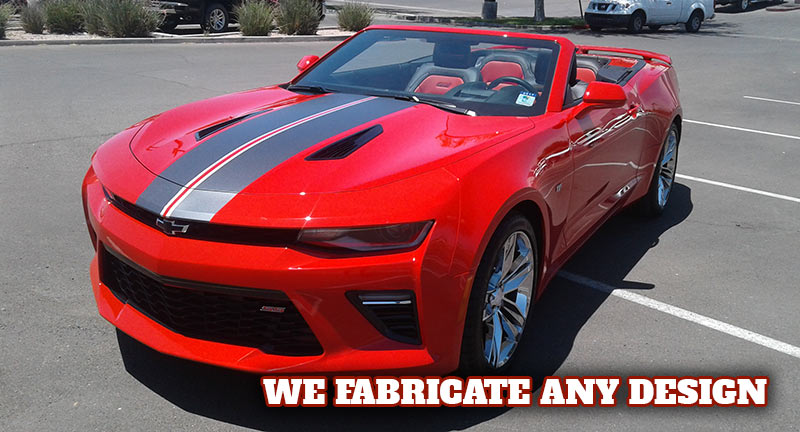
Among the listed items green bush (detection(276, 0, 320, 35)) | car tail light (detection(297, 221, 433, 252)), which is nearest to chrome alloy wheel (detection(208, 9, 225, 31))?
green bush (detection(276, 0, 320, 35))

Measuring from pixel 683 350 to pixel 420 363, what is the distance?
1.68m

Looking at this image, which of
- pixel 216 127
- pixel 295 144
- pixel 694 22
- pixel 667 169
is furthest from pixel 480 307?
pixel 694 22

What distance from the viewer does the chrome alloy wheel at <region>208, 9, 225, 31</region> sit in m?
18.9

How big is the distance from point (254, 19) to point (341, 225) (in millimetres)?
16513

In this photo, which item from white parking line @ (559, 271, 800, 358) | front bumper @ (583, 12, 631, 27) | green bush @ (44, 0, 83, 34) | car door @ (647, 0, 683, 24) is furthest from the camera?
car door @ (647, 0, 683, 24)

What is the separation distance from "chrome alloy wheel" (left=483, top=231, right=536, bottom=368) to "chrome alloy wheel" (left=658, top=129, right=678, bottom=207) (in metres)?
2.81

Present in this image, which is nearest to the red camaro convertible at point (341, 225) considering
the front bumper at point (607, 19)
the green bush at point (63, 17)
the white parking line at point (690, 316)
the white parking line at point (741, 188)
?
the white parking line at point (690, 316)

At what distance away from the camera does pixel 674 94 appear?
603 centimetres

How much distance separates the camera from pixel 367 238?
274 cm

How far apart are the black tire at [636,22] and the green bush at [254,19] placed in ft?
37.9

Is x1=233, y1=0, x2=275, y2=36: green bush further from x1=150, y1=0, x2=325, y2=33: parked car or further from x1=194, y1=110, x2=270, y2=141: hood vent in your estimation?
x1=194, y1=110, x2=270, y2=141: hood vent

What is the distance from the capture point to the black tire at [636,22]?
77.8 ft

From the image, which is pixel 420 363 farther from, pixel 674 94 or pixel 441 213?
pixel 674 94

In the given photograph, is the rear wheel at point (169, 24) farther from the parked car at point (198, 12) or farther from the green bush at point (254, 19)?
the green bush at point (254, 19)
